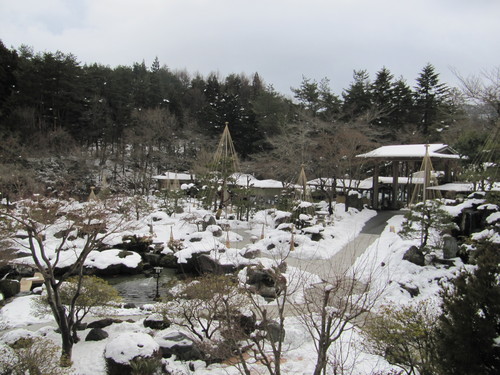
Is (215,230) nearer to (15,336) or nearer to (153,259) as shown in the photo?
(153,259)

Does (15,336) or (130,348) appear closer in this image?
(130,348)

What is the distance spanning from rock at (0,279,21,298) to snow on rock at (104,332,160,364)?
5.28 m

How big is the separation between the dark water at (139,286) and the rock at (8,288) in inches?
92.0

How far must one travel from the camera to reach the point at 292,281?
7227mm

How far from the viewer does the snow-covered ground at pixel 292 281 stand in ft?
17.6

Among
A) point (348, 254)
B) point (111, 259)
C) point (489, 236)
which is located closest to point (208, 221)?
point (111, 259)

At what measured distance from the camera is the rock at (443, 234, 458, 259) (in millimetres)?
9070

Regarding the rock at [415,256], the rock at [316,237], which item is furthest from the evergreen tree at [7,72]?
the rock at [415,256]

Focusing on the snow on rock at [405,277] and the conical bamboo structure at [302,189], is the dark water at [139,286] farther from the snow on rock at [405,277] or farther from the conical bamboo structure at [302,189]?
the conical bamboo structure at [302,189]

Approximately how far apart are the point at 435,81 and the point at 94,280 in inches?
1164

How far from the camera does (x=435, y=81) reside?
93.1 feet

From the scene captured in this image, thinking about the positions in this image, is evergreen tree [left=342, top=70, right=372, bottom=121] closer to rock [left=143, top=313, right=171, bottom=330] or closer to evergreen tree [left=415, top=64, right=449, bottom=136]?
evergreen tree [left=415, top=64, right=449, bottom=136]

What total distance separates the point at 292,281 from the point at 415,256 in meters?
3.63

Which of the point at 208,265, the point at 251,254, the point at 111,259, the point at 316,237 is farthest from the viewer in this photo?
the point at 316,237
